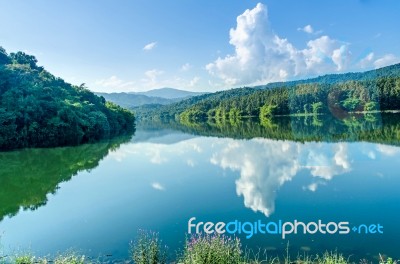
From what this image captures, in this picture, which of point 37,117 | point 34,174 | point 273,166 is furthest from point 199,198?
point 37,117

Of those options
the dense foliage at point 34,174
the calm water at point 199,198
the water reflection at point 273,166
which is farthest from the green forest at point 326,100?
the dense foliage at point 34,174

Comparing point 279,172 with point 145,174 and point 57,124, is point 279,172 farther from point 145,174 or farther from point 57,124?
point 57,124

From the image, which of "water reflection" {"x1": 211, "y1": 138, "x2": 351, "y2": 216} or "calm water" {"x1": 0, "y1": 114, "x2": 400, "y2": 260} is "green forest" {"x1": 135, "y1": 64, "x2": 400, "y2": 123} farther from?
"calm water" {"x1": 0, "y1": 114, "x2": 400, "y2": 260}

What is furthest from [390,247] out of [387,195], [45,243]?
[45,243]

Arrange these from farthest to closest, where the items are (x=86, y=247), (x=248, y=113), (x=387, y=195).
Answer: (x=248, y=113)
(x=387, y=195)
(x=86, y=247)

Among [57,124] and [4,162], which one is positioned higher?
[57,124]

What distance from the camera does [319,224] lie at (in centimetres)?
1324

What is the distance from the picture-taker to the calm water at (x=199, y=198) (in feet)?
39.9

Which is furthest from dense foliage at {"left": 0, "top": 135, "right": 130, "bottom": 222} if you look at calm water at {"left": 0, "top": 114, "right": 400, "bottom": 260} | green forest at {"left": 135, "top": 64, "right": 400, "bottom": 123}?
green forest at {"left": 135, "top": 64, "right": 400, "bottom": 123}

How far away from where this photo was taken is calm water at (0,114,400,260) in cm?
1216

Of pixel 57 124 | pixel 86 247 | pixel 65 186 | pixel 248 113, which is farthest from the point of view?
pixel 248 113

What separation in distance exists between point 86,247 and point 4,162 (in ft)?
89.4

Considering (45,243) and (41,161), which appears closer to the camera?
(45,243)

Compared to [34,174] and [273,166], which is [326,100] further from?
[34,174]
